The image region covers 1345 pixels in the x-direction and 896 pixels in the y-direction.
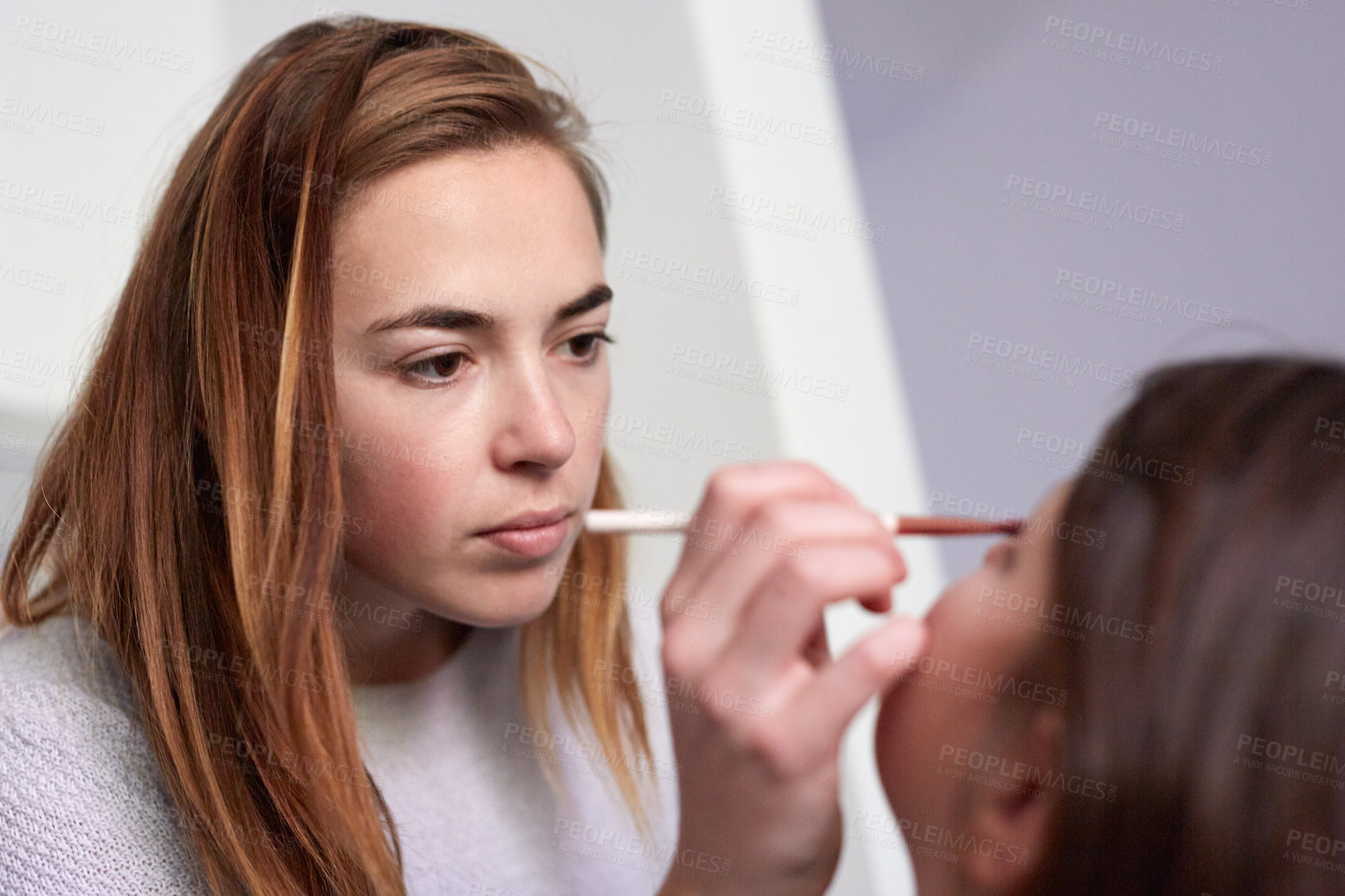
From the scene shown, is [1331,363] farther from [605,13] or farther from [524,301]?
[605,13]

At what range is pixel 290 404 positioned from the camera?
2.19 ft

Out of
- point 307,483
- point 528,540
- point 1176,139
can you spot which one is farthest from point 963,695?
point 1176,139

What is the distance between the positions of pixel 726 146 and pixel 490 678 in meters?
0.66

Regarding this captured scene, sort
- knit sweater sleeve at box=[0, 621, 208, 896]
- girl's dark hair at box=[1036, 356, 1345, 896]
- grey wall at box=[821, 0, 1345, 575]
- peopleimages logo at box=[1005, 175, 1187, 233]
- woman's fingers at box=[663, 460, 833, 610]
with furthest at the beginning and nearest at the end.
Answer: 1. peopleimages logo at box=[1005, 175, 1187, 233]
2. grey wall at box=[821, 0, 1345, 575]
3. knit sweater sleeve at box=[0, 621, 208, 896]
4. woman's fingers at box=[663, 460, 833, 610]
5. girl's dark hair at box=[1036, 356, 1345, 896]

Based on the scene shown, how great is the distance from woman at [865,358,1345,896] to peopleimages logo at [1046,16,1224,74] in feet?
2.63

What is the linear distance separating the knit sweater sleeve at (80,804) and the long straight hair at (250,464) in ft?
0.07

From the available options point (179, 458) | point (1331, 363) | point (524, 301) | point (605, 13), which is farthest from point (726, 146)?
point (1331, 363)

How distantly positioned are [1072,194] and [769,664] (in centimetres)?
95

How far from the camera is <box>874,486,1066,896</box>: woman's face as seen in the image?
48cm

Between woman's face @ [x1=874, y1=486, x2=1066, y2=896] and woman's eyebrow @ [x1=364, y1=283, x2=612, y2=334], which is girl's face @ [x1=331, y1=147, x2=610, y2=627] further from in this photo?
woman's face @ [x1=874, y1=486, x2=1066, y2=896]

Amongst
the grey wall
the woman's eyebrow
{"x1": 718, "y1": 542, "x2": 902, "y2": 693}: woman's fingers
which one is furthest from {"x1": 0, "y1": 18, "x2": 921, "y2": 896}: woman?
the grey wall

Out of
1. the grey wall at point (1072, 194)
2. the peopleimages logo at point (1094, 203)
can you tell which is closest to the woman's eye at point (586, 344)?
the grey wall at point (1072, 194)

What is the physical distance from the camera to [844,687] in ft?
1.59

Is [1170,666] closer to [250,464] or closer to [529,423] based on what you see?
[529,423]
